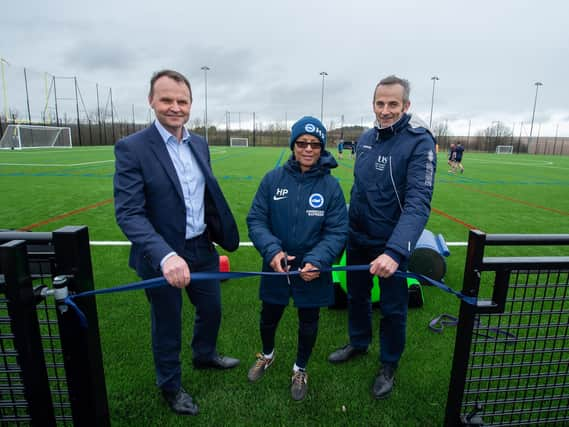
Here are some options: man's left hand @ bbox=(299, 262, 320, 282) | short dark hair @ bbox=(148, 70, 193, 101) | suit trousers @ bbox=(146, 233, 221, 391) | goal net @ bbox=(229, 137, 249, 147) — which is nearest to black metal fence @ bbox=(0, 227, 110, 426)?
suit trousers @ bbox=(146, 233, 221, 391)

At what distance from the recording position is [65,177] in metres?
13.1

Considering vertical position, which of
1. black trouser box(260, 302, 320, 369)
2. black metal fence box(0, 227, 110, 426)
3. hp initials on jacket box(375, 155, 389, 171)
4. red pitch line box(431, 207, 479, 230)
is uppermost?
hp initials on jacket box(375, 155, 389, 171)

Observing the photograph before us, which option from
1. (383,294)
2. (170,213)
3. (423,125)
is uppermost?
(423,125)

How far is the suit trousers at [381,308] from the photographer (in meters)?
2.52

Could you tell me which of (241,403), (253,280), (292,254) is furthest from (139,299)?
(292,254)

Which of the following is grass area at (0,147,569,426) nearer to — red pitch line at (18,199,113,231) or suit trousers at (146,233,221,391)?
suit trousers at (146,233,221,391)

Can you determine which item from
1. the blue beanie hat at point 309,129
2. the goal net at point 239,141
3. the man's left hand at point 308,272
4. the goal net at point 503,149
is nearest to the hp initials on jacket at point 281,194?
the blue beanie hat at point 309,129

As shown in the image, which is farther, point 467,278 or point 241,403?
point 241,403

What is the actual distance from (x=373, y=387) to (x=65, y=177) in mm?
13928

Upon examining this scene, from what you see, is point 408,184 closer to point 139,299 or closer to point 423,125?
point 423,125

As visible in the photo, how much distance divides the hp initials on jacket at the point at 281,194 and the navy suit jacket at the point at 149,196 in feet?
1.28

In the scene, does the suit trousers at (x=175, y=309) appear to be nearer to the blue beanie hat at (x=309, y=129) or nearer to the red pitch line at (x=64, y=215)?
the blue beanie hat at (x=309, y=129)

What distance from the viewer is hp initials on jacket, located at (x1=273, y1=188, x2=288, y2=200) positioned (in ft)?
7.73

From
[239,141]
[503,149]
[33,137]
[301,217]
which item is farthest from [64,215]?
[503,149]
